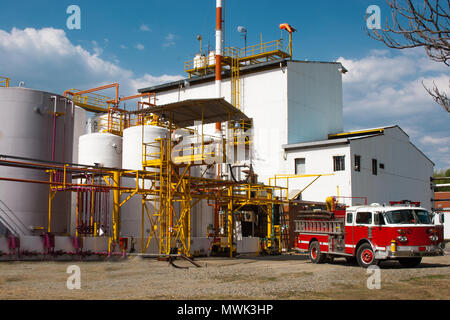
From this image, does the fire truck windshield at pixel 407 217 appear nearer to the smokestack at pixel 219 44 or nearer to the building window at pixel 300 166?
the building window at pixel 300 166

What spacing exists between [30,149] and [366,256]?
17032 millimetres

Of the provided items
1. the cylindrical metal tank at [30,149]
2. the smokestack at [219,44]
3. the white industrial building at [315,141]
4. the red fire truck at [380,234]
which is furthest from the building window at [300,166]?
the cylindrical metal tank at [30,149]

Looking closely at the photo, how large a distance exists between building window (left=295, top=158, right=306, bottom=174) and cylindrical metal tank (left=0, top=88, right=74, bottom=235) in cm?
1866

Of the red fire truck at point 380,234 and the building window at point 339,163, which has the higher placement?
the building window at point 339,163

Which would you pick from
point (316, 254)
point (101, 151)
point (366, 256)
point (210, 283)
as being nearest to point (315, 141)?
point (101, 151)

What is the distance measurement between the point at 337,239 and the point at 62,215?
14436 millimetres

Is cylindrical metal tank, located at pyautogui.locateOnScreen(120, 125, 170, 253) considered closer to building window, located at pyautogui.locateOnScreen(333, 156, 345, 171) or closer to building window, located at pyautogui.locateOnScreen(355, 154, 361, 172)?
building window, located at pyautogui.locateOnScreen(333, 156, 345, 171)

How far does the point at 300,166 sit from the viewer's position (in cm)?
3869

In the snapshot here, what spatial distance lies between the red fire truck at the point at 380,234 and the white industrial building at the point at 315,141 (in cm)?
1380

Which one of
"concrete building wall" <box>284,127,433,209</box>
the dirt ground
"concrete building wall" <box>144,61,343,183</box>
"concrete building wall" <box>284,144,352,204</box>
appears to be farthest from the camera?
"concrete building wall" <box>144,61,343,183</box>

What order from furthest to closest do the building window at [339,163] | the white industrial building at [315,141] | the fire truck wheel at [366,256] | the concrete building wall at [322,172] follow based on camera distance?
the white industrial building at [315,141] < the building window at [339,163] < the concrete building wall at [322,172] < the fire truck wheel at [366,256]

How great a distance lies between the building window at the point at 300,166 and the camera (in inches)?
1517

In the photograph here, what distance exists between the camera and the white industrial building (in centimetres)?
3703

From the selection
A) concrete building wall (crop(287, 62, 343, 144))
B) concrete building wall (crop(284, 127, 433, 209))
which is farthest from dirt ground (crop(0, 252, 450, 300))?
concrete building wall (crop(287, 62, 343, 144))
